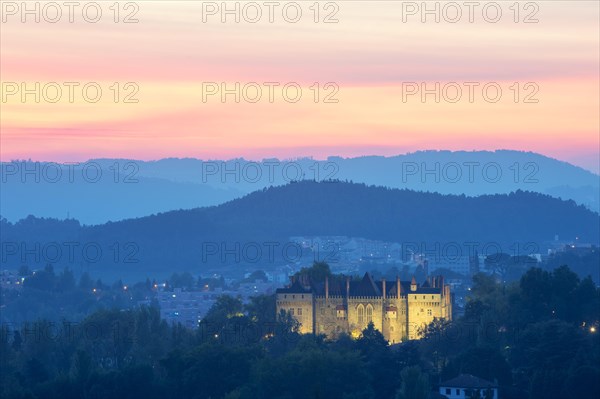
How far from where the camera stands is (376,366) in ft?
309

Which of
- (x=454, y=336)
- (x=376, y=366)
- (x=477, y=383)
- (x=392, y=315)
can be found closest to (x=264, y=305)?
(x=392, y=315)

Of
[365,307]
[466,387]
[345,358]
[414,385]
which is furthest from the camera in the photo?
[365,307]

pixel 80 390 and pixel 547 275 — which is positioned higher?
pixel 547 275

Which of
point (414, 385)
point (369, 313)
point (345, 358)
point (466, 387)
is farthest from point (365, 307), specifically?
point (414, 385)

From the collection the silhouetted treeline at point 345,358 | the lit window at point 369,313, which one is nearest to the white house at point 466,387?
the silhouetted treeline at point 345,358

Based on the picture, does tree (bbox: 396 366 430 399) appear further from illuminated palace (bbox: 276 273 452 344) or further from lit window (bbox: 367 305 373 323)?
lit window (bbox: 367 305 373 323)

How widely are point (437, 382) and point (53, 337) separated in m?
40.0

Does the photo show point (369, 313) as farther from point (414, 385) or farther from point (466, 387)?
point (414, 385)

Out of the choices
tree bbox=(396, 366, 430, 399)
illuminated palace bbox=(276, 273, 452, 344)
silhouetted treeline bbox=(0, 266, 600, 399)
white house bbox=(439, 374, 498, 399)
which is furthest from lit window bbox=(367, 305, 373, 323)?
tree bbox=(396, 366, 430, 399)

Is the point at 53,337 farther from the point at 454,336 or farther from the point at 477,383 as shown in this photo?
the point at 477,383

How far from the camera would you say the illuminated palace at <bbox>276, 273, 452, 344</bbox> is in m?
119

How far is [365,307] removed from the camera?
393 ft

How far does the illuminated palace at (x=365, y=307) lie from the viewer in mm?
119438

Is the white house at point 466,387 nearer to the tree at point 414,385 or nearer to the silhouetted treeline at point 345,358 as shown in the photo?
the silhouetted treeline at point 345,358
